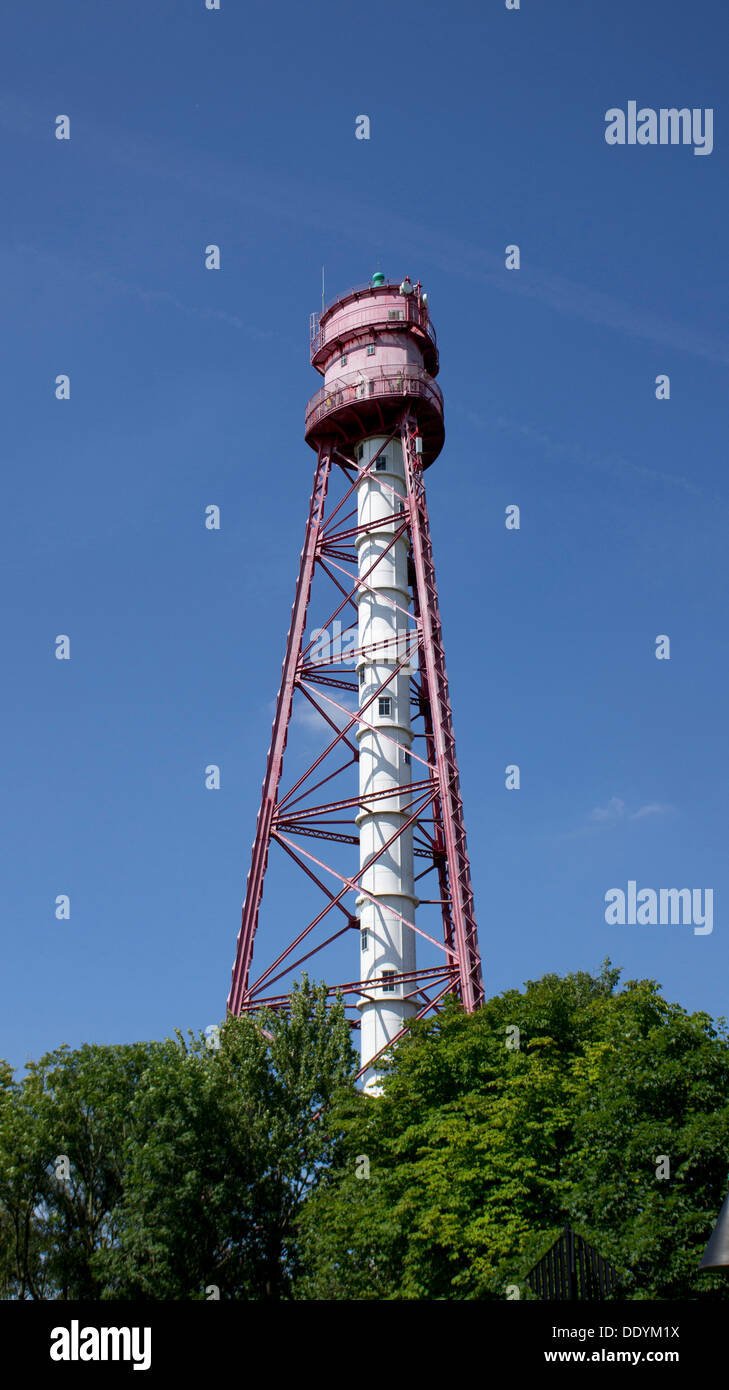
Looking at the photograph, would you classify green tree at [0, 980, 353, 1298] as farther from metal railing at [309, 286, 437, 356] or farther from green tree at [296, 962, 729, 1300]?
metal railing at [309, 286, 437, 356]

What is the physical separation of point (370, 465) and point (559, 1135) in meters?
29.9

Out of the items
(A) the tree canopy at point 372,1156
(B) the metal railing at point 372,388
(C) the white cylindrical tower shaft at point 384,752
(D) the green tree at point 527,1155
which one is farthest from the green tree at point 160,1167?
(B) the metal railing at point 372,388

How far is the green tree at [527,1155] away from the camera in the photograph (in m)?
26.6

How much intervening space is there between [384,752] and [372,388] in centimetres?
1517

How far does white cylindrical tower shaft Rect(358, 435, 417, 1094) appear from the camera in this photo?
144 ft

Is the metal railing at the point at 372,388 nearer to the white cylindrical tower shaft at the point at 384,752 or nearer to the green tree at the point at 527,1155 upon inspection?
the white cylindrical tower shaft at the point at 384,752

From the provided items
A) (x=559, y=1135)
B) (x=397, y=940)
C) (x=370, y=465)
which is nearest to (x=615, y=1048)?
(x=559, y=1135)

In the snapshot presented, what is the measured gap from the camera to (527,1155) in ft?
98.4

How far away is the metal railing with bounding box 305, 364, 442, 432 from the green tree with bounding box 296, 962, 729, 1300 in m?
25.8

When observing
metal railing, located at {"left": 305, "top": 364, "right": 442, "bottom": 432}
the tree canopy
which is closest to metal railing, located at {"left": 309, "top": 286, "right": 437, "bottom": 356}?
metal railing, located at {"left": 305, "top": 364, "right": 442, "bottom": 432}

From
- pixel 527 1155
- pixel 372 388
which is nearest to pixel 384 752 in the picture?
pixel 372 388
